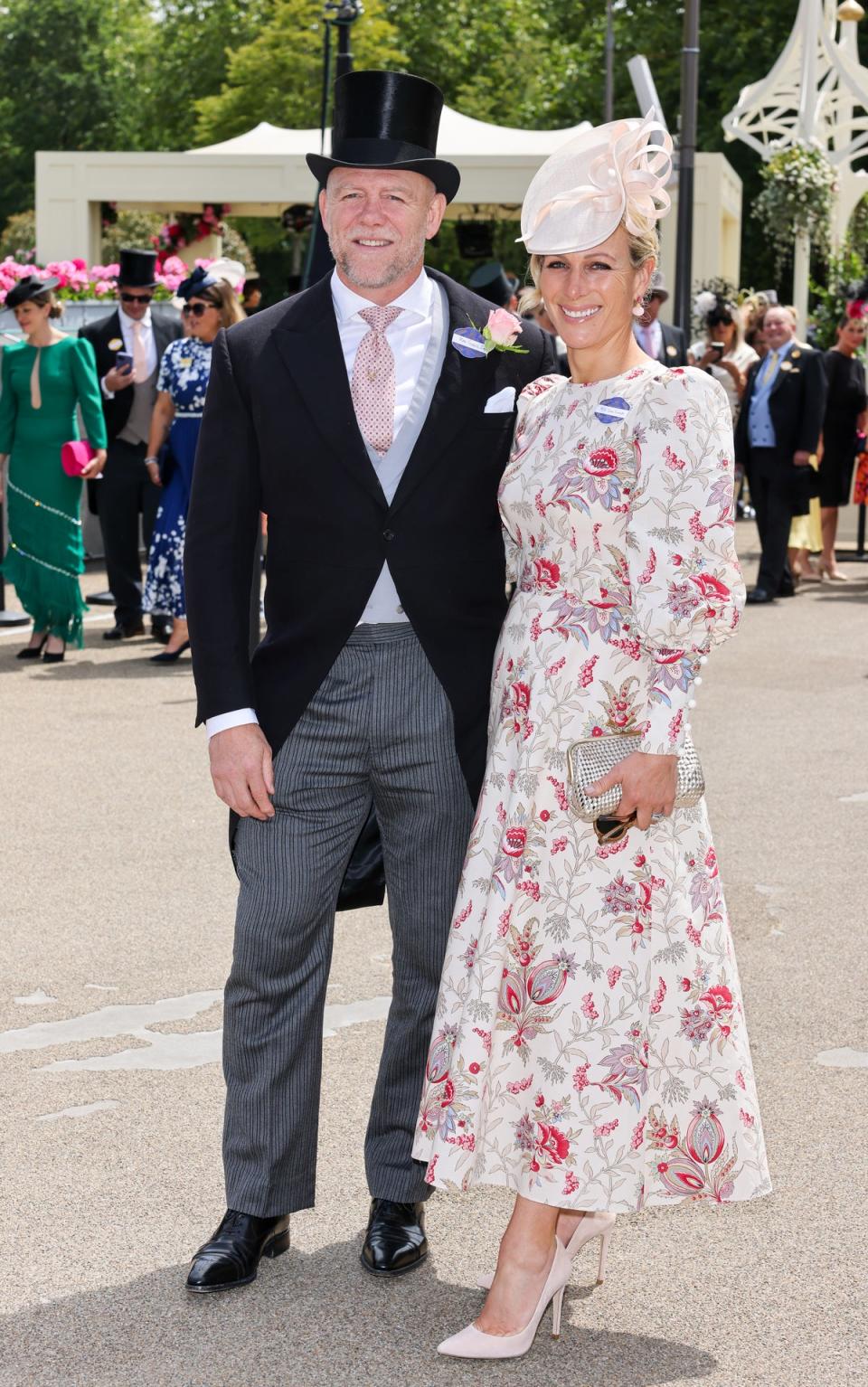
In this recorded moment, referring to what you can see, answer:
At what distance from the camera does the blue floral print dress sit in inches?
425

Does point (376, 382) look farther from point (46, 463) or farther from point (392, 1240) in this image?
point (46, 463)

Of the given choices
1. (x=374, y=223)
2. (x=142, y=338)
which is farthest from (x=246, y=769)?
(x=142, y=338)

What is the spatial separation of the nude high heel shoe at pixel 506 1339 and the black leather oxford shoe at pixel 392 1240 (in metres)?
0.28

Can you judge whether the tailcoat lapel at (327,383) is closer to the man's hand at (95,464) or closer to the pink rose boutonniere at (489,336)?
the pink rose boutonniere at (489,336)

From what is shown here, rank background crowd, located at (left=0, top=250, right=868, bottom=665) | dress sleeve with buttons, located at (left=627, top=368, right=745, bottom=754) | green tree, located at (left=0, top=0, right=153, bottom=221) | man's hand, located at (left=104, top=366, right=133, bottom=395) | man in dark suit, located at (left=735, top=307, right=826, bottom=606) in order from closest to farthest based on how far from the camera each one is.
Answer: dress sleeve with buttons, located at (left=627, top=368, right=745, bottom=754) → background crowd, located at (left=0, top=250, right=868, bottom=665) → man's hand, located at (left=104, top=366, right=133, bottom=395) → man in dark suit, located at (left=735, top=307, right=826, bottom=606) → green tree, located at (left=0, top=0, right=153, bottom=221)

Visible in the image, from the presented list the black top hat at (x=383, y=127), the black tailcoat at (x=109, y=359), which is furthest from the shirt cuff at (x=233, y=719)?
the black tailcoat at (x=109, y=359)

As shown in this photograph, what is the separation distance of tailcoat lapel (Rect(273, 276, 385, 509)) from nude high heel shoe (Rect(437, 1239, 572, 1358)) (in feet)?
4.65

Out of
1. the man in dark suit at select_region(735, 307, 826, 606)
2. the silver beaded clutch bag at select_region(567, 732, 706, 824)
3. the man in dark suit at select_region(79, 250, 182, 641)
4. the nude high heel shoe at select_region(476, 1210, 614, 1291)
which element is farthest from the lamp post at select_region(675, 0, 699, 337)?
the nude high heel shoe at select_region(476, 1210, 614, 1291)

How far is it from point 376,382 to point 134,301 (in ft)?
30.0

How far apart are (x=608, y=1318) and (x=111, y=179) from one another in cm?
2761

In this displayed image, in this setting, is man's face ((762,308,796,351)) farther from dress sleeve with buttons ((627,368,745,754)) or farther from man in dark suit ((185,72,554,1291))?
dress sleeve with buttons ((627,368,745,754))

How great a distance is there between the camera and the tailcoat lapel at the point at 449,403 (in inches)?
141

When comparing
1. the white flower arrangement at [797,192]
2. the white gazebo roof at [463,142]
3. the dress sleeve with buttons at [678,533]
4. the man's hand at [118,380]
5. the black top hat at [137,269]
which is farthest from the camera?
the white gazebo roof at [463,142]

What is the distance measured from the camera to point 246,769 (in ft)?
11.7
